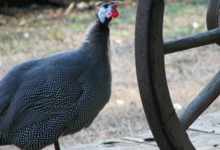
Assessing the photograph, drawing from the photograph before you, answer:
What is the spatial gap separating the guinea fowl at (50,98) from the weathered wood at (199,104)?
77cm

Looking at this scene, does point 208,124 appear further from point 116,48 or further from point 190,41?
point 116,48

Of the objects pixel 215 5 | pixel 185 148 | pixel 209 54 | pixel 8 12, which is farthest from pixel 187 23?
pixel 185 148

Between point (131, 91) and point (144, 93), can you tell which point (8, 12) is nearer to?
point (131, 91)

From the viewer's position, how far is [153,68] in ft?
3.22

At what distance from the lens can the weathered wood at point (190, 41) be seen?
104cm

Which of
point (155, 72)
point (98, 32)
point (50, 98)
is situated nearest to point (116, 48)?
point (98, 32)

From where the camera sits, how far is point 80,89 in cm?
185

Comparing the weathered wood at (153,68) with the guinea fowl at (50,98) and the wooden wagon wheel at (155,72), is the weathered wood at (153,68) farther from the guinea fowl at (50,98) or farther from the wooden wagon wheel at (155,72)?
the guinea fowl at (50,98)

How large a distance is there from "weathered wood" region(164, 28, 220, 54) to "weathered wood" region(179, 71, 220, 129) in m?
0.18

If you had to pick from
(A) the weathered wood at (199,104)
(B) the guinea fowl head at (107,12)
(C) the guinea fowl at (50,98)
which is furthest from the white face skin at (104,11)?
(A) the weathered wood at (199,104)

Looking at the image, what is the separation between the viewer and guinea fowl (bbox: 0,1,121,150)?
176 centimetres

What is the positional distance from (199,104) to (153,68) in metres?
0.31

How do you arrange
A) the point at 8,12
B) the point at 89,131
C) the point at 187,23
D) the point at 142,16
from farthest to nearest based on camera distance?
the point at 8,12 → the point at 187,23 → the point at 89,131 → the point at 142,16

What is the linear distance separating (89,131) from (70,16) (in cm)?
366
